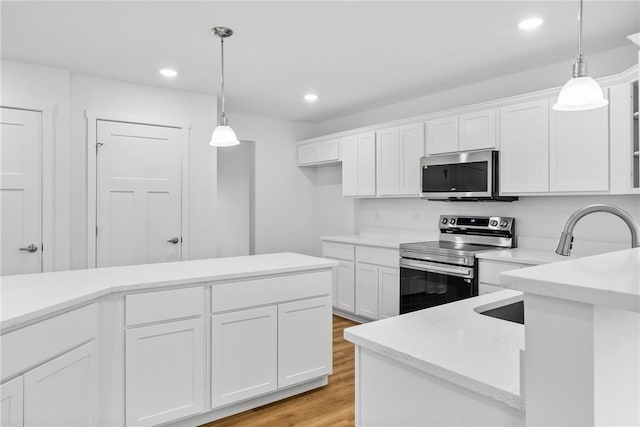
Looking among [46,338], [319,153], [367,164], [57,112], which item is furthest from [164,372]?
[319,153]

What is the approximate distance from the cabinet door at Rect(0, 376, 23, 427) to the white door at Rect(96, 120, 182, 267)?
98.7 inches

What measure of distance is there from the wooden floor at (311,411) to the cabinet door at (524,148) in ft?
6.82

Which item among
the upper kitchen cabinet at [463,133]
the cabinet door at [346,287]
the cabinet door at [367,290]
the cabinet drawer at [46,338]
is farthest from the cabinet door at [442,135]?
the cabinet drawer at [46,338]

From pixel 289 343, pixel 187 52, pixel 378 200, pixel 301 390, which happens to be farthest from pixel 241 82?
pixel 301 390

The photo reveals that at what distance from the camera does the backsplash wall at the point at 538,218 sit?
304 centimetres

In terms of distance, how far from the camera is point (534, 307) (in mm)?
844

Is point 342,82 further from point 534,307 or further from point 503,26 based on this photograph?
point 534,307

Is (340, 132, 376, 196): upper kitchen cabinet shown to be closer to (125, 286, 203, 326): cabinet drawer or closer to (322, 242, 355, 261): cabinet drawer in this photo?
(322, 242, 355, 261): cabinet drawer

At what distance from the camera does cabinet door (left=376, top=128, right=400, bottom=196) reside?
4332 millimetres

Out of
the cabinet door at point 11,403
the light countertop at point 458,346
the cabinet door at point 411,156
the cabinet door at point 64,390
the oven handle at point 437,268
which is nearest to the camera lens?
the light countertop at point 458,346

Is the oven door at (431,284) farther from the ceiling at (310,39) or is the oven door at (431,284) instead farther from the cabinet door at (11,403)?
the cabinet door at (11,403)

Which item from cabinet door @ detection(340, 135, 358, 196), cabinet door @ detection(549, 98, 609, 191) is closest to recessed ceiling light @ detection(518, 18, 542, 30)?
cabinet door @ detection(549, 98, 609, 191)

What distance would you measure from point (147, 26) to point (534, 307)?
2842 millimetres

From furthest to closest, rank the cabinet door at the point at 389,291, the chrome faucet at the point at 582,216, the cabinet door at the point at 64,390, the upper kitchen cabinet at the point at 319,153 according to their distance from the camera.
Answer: the upper kitchen cabinet at the point at 319,153, the cabinet door at the point at 389,291, the cabinet door at the point at 64,390, the chrome faucet at the point at 582,216
